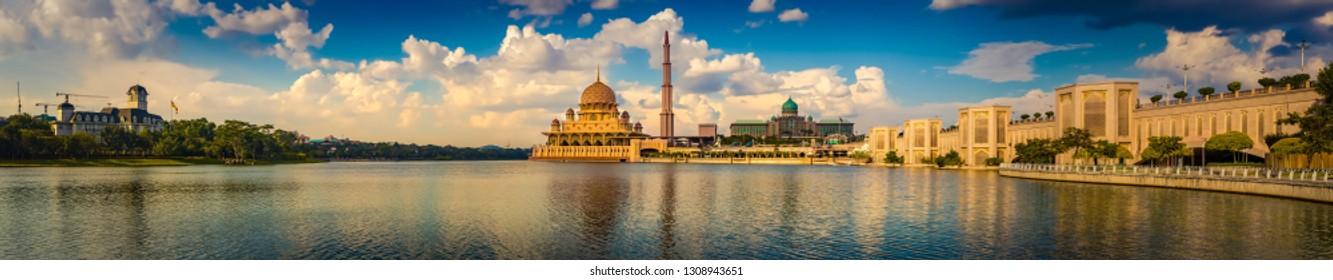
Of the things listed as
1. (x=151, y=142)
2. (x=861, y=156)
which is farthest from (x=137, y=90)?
(x=861, y=156)

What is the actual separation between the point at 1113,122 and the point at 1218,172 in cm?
3955

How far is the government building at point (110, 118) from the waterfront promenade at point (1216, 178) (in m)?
152

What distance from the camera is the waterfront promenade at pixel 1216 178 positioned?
143 ft

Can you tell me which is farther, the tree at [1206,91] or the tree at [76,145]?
the tree at [76,145]

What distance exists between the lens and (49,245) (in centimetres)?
2881

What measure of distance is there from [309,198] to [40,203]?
1349 cm

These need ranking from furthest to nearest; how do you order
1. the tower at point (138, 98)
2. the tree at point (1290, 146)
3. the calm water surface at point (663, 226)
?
the tower at point (138, 98)
the tree at point (1290, 146)
the calm water surface at point (663, 226)

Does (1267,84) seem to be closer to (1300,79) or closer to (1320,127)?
(1300,79)

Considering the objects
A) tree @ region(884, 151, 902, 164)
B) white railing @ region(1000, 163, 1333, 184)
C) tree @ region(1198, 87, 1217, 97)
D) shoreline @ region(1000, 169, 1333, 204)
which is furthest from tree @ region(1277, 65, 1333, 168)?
tree @ region(884, 151, 902, 164)

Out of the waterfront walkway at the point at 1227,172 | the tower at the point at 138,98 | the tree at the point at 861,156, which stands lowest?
the waterfront walkway at the point at 1227,172

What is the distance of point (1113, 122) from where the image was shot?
9188 centimetres

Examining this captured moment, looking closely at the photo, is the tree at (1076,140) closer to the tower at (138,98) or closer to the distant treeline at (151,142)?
the distant treeline at (151,142)

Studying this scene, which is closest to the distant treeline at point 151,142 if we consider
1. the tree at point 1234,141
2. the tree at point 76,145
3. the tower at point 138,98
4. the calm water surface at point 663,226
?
the tree at point 76,145

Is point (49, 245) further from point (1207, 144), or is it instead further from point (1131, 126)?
point (1131, 126)
